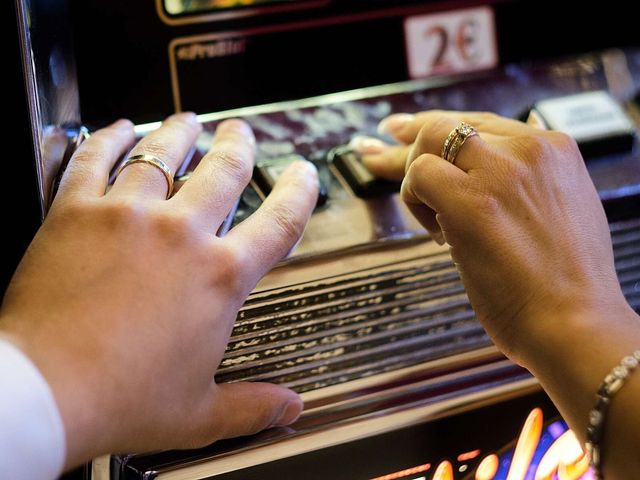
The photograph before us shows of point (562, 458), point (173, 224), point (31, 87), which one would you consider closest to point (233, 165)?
point (173, 224)

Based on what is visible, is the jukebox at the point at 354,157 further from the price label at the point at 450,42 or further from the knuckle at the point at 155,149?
the knuckle at the point at 155,149

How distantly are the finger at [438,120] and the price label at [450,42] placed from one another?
14cm

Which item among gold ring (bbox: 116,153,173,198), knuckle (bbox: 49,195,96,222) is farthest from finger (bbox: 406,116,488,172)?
knuckle (bbox: 49,195,96,222)

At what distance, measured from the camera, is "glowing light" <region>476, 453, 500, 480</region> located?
3.53 ft

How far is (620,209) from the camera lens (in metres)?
1.17

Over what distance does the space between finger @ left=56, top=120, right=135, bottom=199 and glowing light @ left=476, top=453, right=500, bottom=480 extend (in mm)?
609

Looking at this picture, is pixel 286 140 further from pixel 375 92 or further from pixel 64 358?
pixel 64 358

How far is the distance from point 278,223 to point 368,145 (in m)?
0.26

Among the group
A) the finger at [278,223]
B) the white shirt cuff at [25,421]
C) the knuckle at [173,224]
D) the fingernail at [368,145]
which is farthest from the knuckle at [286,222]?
the white shirt cuff at [25,421]

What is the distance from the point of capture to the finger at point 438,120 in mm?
1077

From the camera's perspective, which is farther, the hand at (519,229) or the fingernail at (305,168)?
the fingernail at (305,168)

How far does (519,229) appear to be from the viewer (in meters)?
0.95

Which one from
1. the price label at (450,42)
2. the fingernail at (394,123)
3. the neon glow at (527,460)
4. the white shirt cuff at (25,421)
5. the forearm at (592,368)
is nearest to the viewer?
the white shirt cuff at (25,421)

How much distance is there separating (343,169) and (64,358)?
527 mm
